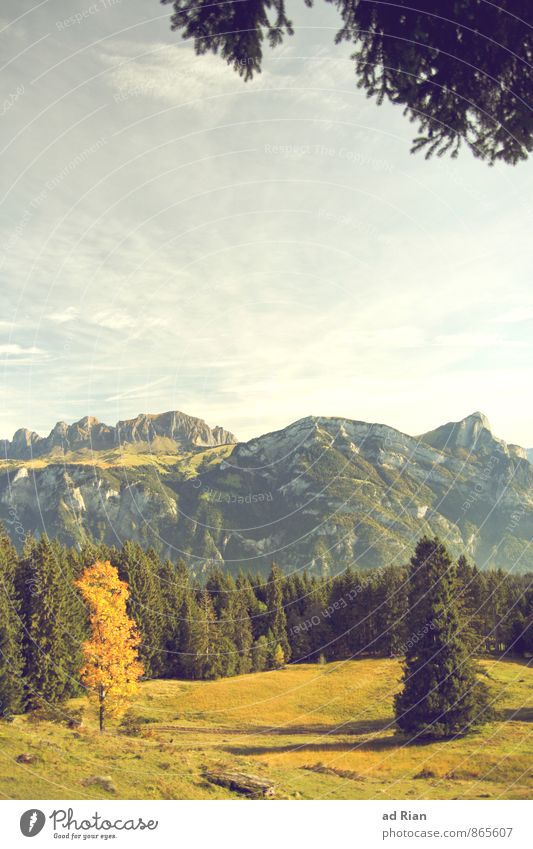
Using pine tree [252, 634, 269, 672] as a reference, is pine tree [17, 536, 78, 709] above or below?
above

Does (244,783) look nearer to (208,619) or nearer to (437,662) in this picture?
(437,662)

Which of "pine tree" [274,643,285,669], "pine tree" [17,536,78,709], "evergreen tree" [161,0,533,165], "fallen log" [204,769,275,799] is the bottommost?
"pine tree" [274,643,285,669]

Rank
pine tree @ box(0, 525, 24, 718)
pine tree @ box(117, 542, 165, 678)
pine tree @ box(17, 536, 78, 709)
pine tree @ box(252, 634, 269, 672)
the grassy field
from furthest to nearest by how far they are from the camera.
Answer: pine tree @ box(252, 634, 269, 672) < pine tree @ box(117, 542, 165, 678) < pine tree @ box(17, 536, 78, 709) < pine tree @ box(0, 525, 24, 718) < the grassy field

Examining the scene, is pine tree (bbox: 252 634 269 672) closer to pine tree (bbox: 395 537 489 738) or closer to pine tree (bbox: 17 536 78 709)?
pine tree (bbox: 17 536 78 709)

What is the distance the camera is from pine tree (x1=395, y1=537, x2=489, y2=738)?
3956cm

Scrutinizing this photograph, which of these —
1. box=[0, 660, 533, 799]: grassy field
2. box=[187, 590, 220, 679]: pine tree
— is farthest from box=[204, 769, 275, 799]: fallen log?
box=[187, 590, 220, 679]: pine tree

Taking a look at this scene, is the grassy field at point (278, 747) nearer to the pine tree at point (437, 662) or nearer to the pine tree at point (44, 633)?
the pine tree at point (437, 662)

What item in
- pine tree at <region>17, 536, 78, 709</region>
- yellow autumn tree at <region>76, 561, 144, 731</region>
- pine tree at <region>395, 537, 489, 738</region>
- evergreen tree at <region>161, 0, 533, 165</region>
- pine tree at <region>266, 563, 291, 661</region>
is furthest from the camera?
pine tree at <region>266, 563, 291, 661</region>

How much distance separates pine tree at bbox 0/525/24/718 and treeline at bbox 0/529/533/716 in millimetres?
131

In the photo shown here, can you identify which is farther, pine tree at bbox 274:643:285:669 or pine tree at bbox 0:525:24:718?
pine tree at bbox 274:643:285:669

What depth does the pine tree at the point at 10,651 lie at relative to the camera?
147 feet

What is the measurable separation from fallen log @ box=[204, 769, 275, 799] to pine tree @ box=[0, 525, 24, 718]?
3073cm

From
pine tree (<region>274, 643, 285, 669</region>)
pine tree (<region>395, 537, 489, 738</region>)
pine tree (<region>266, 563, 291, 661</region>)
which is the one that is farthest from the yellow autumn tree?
pine tree (<region>266, 563, 291, 661</region>)

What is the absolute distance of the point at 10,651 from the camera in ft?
155
